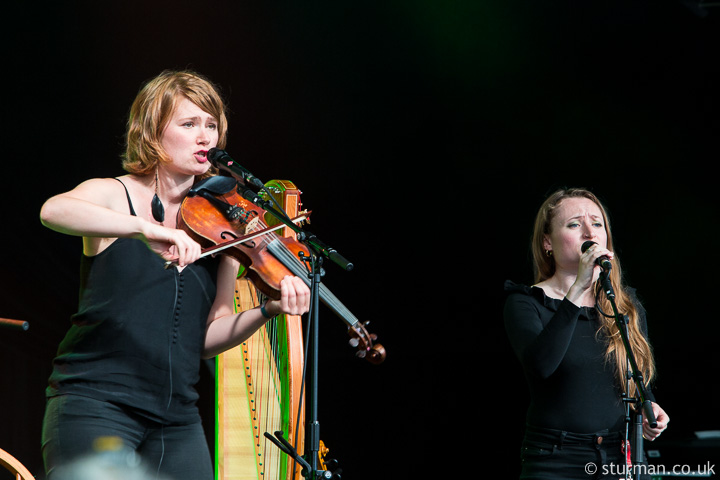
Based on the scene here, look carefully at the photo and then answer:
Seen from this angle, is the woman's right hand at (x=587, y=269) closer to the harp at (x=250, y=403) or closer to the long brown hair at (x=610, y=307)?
the long brown hair at (x=610, y=307)

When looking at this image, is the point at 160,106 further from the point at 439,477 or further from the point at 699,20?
the point at 699,20

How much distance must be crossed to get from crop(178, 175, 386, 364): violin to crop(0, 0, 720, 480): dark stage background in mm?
1947

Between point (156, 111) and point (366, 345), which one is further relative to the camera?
point (156, 111)

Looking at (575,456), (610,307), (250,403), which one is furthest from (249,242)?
(610,307)

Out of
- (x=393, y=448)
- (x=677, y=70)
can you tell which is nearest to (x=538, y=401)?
(x=393, y=448)

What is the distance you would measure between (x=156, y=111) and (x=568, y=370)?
1501 millimetres

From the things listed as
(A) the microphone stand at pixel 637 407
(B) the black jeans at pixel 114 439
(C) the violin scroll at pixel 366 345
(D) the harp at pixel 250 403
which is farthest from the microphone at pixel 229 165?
(A) the microphone stand at pixel 637 407

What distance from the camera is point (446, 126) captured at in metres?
4.61

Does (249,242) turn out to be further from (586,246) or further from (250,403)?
(586,246)

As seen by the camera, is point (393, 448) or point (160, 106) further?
point (393, 448)

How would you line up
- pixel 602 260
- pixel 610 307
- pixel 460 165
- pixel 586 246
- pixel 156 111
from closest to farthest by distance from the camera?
pixel 156 111 < pixel 602 260 < pixel 586 246 < pixel 610 307 < pixel 460 165

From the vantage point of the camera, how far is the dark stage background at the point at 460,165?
4.32m

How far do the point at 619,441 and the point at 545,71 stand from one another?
2.71 metres

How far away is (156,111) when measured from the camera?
224 centimetres
